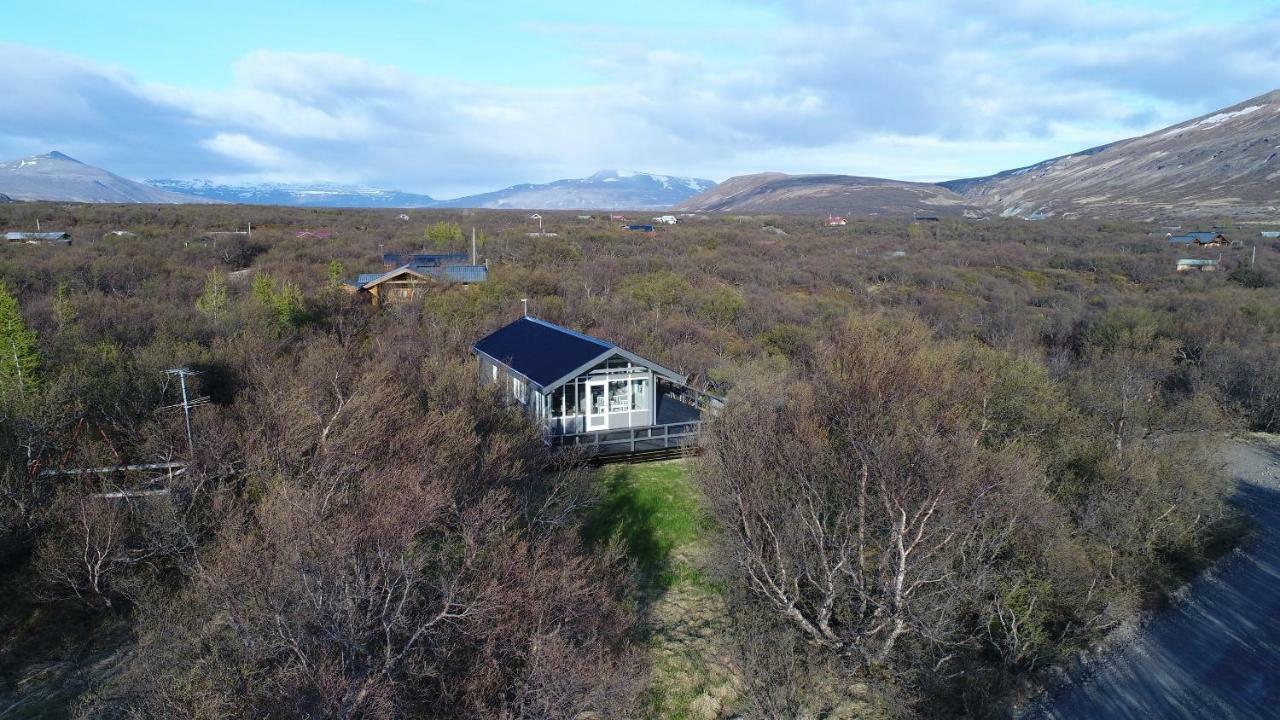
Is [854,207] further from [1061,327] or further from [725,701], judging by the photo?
[725,701]

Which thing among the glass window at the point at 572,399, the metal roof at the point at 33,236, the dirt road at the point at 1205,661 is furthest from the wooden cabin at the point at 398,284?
the metal roof at the point at 33,236

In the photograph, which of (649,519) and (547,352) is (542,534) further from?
(547,352)

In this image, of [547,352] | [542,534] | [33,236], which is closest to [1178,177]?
[547,352]

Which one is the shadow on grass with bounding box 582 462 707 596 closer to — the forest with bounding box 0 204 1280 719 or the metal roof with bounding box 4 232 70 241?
the forest with bounding box 0 204 1280 719

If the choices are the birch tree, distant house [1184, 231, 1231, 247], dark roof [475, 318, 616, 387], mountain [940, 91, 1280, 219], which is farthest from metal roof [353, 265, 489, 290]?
mountain [940, 91, 1280, 219]

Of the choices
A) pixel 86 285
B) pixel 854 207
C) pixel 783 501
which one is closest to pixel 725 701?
pixel 783 501

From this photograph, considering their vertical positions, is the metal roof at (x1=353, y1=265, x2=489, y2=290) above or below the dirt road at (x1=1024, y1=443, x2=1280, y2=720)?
above

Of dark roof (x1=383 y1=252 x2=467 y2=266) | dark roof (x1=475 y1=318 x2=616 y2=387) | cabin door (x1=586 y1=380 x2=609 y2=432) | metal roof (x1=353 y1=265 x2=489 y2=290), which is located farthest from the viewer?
dark roof (x1=383 y1=252 x2=467 y2=266)
